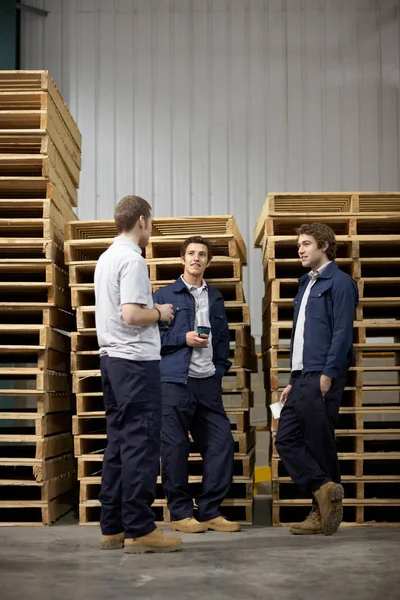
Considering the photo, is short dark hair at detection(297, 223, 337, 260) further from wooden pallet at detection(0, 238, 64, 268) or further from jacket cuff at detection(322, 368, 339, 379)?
wooden pallet at detection(0, 238, 64, 268)

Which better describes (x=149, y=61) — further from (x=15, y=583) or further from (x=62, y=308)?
(x=15, y=583)

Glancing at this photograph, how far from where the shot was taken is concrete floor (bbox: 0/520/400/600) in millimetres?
4043

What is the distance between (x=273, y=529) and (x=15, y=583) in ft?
8.19

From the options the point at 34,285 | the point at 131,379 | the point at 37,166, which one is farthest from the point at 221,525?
the point at 37,166

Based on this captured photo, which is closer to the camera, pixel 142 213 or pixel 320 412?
pixel 142 213

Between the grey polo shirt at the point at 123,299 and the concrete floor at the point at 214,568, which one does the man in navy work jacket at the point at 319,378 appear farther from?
the grey polo shirt at the point at 123,299

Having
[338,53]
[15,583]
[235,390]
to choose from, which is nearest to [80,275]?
[235,390]

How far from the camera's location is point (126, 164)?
413 inches

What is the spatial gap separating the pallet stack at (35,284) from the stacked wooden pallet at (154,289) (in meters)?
0.22

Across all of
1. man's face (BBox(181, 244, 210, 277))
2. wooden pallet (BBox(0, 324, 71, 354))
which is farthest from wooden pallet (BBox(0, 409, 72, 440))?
man's face (BBox(181, 244, 210, 277))

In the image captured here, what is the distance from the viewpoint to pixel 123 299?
16.0 feet

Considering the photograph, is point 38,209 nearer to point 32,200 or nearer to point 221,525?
point 32,200

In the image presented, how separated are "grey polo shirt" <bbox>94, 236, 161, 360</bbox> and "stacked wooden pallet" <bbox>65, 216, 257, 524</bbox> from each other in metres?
1.70

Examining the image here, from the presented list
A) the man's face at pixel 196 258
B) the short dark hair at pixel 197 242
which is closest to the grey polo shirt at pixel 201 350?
the man's face at pixel 196 258
